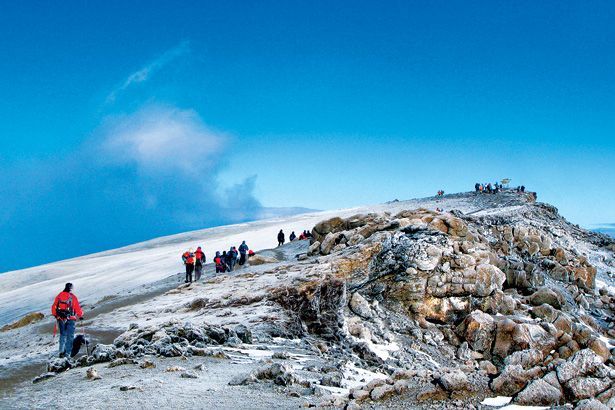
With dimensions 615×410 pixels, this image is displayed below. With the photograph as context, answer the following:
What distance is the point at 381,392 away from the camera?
10.2 meters

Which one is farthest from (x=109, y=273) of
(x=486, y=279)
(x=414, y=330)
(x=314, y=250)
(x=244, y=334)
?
(x=486, y=279)

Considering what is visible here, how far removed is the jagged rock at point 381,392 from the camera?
10.2m

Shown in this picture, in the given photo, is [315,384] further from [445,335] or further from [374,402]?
[445,335]

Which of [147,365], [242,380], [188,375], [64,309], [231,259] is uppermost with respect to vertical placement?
[231,259]

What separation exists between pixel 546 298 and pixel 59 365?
18.7 metres

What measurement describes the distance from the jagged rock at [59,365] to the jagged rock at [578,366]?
10.9m

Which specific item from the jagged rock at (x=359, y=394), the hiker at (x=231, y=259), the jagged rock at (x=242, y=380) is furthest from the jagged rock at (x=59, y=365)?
the hiker at (x=231, y=259)

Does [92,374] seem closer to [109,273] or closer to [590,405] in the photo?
[590,405]

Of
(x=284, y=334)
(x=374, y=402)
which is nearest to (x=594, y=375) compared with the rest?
(x=374, y=402)

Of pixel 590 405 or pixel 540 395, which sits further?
pixel 540 395

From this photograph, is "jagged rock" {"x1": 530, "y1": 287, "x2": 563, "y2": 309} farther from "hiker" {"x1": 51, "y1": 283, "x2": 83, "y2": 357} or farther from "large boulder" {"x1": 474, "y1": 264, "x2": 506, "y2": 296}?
"hiker" {"x1": 51, "y1": 283, "x2": 83, "y2": 357}

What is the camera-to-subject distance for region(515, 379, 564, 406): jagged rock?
973 centimetres

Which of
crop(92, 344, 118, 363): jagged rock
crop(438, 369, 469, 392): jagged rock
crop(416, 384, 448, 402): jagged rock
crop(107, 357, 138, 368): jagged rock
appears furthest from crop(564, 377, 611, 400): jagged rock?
crop(92, 344, 118, 363): jagged rock

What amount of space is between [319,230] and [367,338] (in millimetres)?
18153
